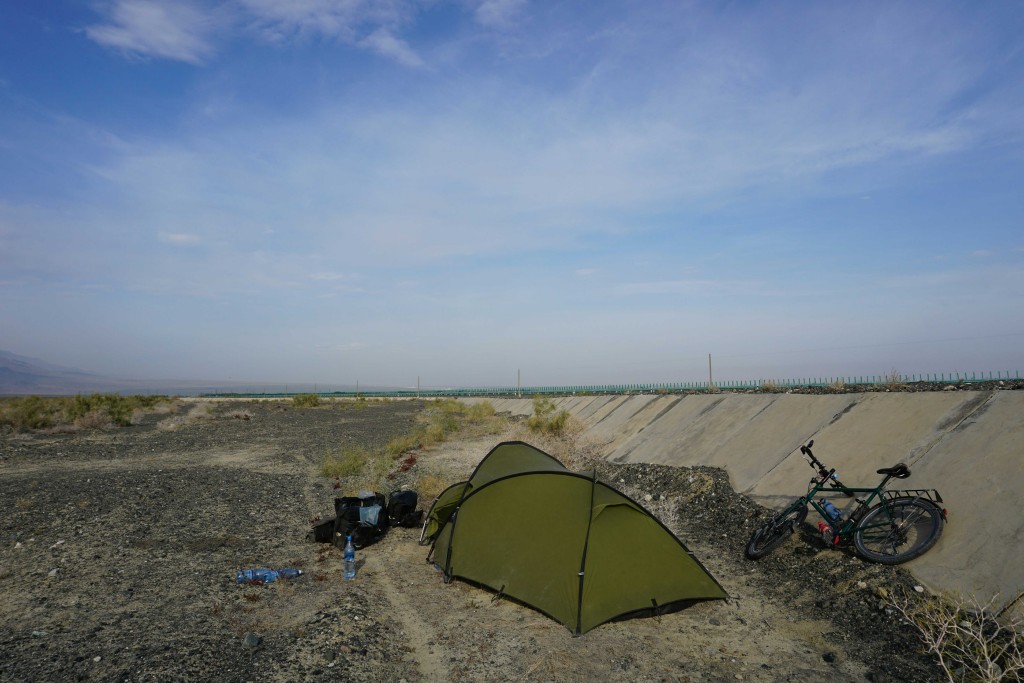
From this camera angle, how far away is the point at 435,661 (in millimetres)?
6355

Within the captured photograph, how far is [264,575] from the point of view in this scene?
27.8ft

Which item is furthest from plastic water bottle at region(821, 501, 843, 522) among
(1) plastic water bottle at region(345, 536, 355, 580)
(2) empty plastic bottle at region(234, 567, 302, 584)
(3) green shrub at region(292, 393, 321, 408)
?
(3) green shrub at region(292, 393, 321, 408)

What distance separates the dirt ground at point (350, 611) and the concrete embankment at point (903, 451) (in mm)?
729

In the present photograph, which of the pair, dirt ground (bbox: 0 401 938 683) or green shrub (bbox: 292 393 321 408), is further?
green shrub (bbox: 292 393 321 408)

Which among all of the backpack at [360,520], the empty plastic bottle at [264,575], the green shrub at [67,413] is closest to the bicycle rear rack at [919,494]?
the backpack at [360,520]

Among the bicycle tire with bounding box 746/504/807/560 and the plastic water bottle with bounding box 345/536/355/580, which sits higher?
the bicycle tire with bounding box 746/504/807/560

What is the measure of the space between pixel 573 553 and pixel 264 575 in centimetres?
425

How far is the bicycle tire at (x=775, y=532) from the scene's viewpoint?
8.79m

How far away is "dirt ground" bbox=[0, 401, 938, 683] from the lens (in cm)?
602

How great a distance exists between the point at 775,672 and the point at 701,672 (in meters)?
0.71

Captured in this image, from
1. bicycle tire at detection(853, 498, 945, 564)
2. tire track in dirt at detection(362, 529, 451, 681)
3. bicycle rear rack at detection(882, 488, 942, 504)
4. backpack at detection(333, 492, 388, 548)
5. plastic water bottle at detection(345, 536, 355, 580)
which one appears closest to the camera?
tire track in dirt at detection(362, 529, 451, 681)

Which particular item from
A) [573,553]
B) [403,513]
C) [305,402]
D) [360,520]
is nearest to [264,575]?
[360,520]

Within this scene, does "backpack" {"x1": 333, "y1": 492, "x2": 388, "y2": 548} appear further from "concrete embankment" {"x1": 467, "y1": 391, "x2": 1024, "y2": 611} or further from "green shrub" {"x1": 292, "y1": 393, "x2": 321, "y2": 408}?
"green shrub" {"x1": 292, "y1": 393, "x2": 321, "y2": 408}

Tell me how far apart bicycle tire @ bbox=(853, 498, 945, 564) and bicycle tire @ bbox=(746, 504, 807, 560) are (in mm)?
785
